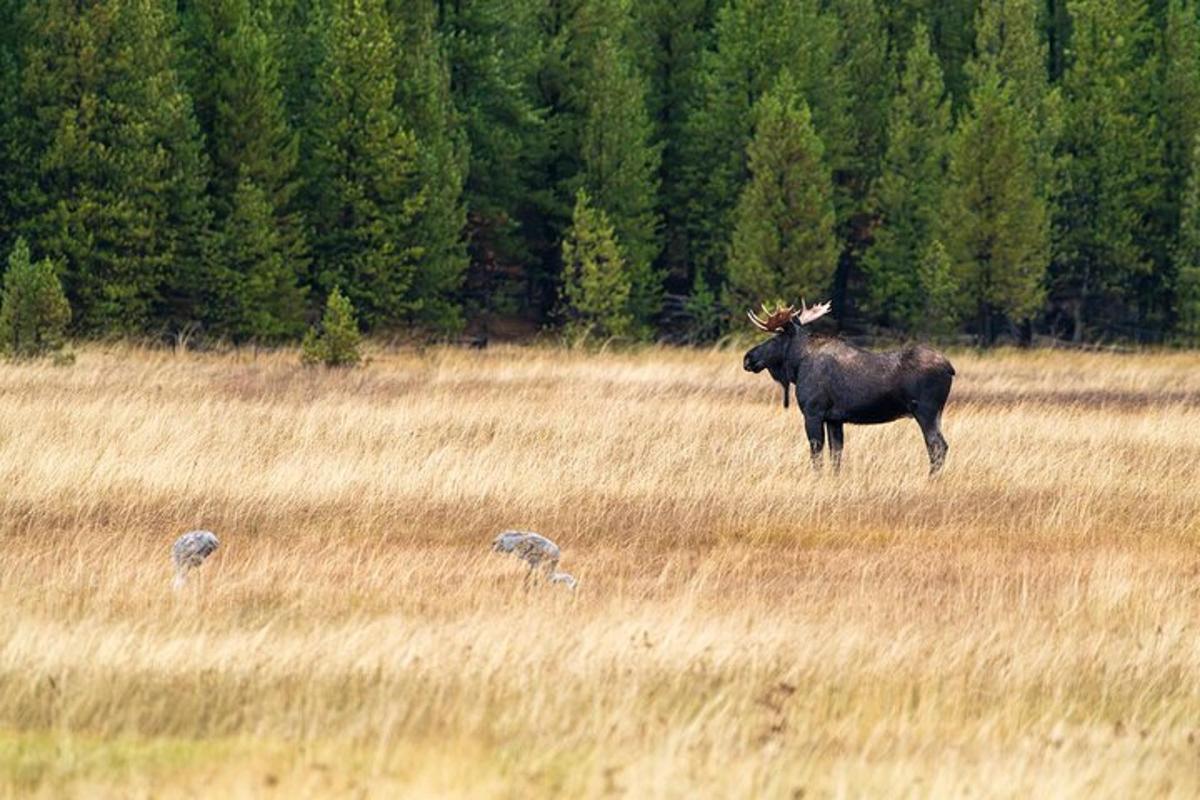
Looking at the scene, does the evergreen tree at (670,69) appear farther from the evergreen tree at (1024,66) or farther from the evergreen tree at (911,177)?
the evergreen tree at (1024,66)

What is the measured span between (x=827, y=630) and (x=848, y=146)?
39862 mm

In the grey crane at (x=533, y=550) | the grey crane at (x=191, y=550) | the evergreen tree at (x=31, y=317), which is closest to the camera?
the grey crane at (x=191, y=550)

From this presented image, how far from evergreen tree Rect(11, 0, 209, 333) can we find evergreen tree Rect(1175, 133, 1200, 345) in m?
22.5

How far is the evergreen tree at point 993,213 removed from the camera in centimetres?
4234

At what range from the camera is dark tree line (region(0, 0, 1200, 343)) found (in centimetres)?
3509

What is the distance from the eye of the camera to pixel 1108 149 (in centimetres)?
4766

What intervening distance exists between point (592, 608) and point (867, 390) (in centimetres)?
705

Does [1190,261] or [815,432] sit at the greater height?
[815,432]

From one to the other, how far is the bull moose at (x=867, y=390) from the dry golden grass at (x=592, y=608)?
36 cm

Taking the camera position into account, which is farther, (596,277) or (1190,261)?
(1190,261)

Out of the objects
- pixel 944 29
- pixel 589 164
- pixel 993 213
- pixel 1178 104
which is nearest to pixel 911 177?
pixel 993 213

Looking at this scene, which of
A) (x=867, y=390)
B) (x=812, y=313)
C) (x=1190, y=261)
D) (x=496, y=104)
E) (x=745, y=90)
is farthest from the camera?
(x=745, y=90)

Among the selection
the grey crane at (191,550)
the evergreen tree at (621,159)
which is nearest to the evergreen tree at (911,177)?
the evergreen tree at (621,159)

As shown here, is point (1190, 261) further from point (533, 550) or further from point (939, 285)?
point (533, 550)
